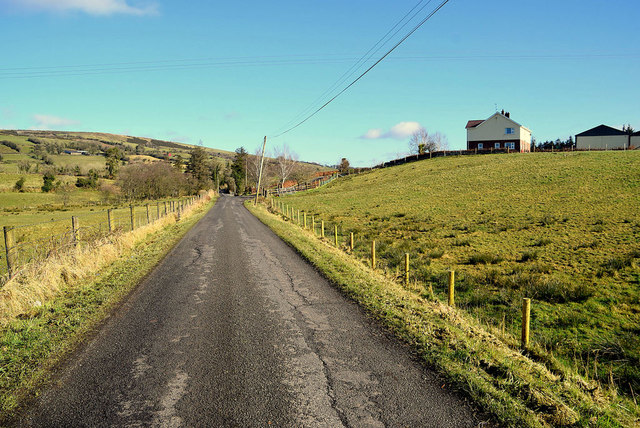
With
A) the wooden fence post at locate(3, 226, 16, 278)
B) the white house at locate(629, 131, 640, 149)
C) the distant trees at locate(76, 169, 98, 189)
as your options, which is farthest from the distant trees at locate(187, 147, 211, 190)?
the white house at locate(629, 131, 640, 149)

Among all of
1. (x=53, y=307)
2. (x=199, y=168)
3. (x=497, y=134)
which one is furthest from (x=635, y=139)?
(x=199, y=168)

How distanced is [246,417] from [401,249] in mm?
13890

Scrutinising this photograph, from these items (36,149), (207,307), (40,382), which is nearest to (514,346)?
(207,307)

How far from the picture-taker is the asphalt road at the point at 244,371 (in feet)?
13.8

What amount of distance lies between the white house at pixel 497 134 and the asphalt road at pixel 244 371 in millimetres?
69567

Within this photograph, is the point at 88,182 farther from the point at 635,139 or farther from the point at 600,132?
the point at 635,139

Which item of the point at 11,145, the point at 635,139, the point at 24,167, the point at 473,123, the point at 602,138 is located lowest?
the point at 24,167

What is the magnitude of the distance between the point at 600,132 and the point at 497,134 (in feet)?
97.4

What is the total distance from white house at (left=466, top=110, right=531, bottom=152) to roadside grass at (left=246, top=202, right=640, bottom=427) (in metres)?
68.0

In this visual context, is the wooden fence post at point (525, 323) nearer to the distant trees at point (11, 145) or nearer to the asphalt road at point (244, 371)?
the asphalt road at point (244, 371)

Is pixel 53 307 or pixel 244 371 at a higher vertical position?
pixel 53 307

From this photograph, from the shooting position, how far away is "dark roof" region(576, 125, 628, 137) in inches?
3101

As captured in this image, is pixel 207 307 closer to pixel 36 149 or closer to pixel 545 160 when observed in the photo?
pixel 545 160

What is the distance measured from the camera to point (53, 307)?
25.7 ft
